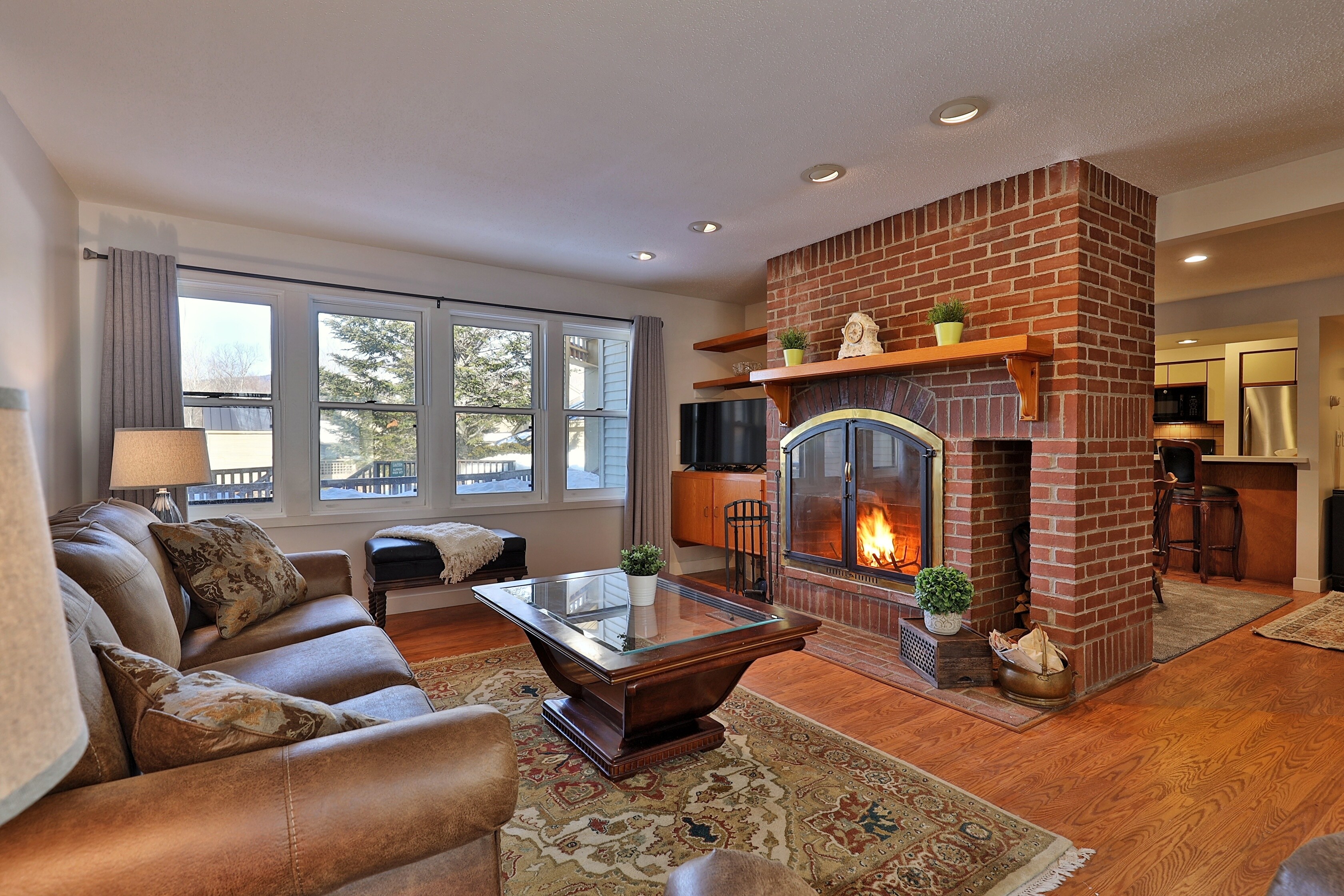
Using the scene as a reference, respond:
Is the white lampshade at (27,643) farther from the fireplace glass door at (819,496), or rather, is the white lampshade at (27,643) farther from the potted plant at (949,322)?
the fireplace glass door at (819,496)

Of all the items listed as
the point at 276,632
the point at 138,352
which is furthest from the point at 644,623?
the point at 138,352

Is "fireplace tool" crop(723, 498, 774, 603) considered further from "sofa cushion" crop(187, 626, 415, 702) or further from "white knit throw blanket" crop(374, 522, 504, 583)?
"sofa cushion" crop(187, 626, 415, 702)

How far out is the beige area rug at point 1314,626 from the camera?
12.1 ft

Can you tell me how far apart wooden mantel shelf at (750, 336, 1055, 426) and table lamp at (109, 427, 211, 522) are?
303 cm

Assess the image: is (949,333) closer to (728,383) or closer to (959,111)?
(959,111)

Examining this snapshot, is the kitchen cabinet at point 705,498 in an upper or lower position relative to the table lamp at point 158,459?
lower

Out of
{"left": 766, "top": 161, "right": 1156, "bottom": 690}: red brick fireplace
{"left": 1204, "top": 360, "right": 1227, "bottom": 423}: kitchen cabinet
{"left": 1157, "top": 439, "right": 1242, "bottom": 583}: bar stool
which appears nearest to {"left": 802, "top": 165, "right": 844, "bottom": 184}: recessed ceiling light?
{"left": 766, "top": 161, "right": 1156, "bottom": 690}: red brick fireplace

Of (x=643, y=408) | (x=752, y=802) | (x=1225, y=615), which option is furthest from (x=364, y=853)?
(x=1225, y=615)

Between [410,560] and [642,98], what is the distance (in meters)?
2.74

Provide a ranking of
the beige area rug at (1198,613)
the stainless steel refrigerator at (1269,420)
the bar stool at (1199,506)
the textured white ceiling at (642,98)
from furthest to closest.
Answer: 1. the stainless steel refrigerator at (1269,420)
2. the bar stool at (1199,506)
3. the beige area rug at (1198,613)
4. the textured white ceiling at (642,98)

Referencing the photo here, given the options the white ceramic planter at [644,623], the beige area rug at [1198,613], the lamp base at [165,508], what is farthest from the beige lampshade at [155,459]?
the beige area rug at [1198,613]

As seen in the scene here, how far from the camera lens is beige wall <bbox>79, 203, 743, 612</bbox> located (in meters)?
3.54

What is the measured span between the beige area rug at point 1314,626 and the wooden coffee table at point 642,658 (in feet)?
10.6

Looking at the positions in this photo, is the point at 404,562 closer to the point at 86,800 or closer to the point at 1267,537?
the point at 86,800
